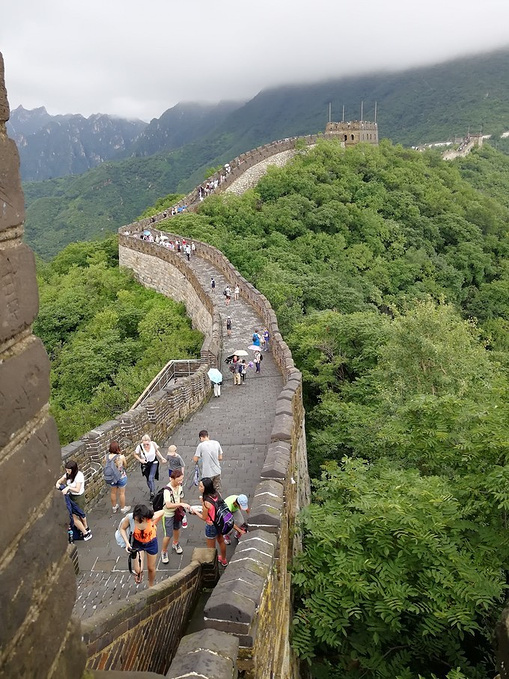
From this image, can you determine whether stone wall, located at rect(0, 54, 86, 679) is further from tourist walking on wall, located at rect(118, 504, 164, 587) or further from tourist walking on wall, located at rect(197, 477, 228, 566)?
tourist walking on wall, located at rect(197, 477, 228, 566)

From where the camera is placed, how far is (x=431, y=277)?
3238cm

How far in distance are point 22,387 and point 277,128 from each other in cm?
13573

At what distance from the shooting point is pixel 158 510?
19.6ft

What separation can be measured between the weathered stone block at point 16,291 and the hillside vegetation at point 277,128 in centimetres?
7444

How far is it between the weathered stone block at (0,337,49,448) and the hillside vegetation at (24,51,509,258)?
74.4 metres

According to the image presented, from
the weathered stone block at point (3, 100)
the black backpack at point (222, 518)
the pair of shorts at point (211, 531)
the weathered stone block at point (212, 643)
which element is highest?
the weathered stone block at point (3, 100)

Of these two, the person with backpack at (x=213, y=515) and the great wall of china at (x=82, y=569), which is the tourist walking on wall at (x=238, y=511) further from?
the great wall of china at (x=82, y=569)

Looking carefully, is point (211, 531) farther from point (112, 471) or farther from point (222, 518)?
point (112, 471)

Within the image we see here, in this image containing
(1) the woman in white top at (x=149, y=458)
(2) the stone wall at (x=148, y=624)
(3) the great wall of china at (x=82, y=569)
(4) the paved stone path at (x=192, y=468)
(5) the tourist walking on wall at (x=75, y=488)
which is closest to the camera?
(3) the great wall of china at (x=82, y=569)

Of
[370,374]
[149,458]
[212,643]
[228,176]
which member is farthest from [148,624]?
[228,176]

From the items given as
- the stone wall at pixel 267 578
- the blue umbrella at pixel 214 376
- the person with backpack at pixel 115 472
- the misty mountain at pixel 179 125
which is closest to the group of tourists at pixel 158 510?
the person with backpack at pixel 115 472

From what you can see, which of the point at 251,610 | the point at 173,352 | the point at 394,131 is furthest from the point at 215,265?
the point at 394,131

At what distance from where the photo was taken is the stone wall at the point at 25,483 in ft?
6.15

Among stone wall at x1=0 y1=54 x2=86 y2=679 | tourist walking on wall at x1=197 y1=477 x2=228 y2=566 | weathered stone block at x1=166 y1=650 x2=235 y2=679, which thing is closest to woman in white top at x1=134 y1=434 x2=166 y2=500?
tourist walking on wall at x1=197 y1=477 x2=228 y2=566
